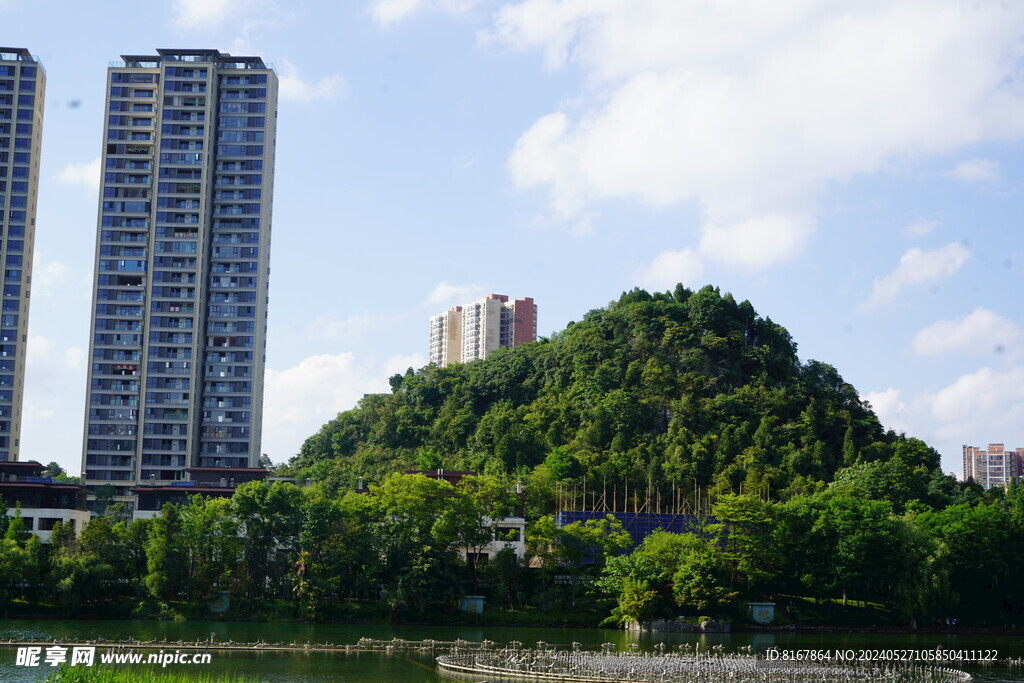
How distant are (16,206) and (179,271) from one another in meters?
19.7

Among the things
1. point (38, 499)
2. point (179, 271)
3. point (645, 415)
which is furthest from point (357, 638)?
point (645, 415)

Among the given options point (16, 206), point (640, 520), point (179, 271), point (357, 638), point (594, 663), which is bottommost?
point (357, 638)

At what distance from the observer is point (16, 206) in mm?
110562

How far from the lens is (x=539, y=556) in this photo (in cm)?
7475

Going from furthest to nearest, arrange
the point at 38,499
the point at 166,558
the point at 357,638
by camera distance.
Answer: the point at 38,499 < the point at 166,558 < the point at 357,638

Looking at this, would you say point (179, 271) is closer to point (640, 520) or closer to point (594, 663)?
point (640, 520)

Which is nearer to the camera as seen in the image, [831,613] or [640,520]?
[831,613]

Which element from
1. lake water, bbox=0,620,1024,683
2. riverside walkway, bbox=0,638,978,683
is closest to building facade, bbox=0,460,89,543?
lake water, bbox=0,620,1024,683

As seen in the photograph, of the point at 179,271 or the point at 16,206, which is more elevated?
the point at 16,206

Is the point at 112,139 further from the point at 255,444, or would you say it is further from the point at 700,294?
the point at 700,294

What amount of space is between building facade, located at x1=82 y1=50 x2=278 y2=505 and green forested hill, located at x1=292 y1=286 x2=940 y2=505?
1376 centimetres

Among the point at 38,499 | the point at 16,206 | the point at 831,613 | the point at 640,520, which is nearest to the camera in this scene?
the point at 831,613

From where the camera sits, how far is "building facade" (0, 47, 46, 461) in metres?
109

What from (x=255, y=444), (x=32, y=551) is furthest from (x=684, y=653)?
(x=255, y=444)
